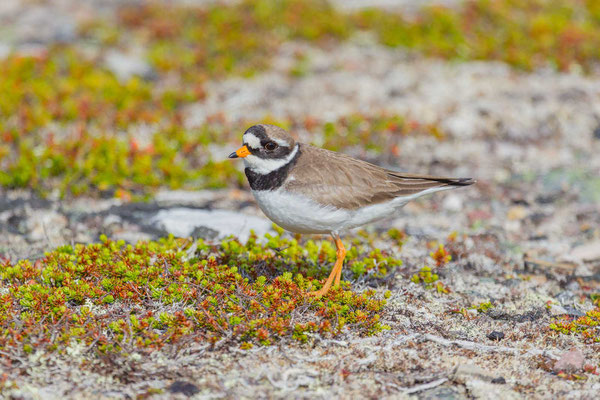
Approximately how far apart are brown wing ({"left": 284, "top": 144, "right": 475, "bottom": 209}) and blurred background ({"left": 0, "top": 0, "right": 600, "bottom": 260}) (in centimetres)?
197

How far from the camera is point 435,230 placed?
1008 centimetres

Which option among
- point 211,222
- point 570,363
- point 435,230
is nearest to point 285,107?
point 435,230

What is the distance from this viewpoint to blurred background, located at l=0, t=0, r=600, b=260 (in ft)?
34.0

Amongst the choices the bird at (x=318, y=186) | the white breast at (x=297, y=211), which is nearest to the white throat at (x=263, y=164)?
the bird at (x=318, y=186)

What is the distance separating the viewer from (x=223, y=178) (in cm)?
1134

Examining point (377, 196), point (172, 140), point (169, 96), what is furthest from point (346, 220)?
point (169, 96)

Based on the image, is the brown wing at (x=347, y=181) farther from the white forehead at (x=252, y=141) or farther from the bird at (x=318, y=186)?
the white forehead at (x=252, y=141)

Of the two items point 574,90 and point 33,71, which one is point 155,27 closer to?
point 33,71

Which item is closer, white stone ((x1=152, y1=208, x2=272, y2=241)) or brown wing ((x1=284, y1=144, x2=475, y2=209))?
brown wing ((x1=284, y1=144, x2=475, y2=209))

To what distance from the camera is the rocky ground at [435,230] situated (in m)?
5.83

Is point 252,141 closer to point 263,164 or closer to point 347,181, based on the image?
point 263,164

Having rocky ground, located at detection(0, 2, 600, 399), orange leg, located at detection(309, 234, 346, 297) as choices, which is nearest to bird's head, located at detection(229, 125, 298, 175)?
orange leg, located at detection(309, 234, 346, 297)

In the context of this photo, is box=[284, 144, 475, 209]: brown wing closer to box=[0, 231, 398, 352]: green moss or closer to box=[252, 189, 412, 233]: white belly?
box=[252, 189, 412, 233]: white belly

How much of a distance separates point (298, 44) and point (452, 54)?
11.3 ft
